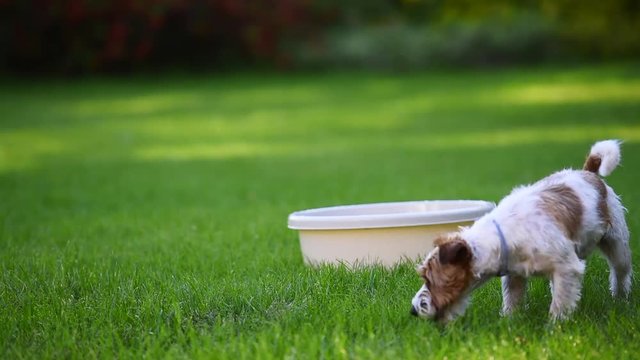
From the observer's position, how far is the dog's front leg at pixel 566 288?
515 cm

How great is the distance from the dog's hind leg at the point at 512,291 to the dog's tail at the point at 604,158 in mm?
979

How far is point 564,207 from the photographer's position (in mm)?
5344

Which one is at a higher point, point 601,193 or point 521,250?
point 601,193

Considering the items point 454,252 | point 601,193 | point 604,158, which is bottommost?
point 454,252

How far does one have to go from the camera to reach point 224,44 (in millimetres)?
33219

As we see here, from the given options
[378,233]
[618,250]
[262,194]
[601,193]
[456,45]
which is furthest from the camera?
[456,45]

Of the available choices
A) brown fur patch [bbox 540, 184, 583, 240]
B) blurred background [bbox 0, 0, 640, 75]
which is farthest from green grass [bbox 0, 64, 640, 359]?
blurred background [bbox 0, 0, 640, 75]

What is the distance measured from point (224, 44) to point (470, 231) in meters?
28.7

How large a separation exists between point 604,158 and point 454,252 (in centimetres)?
149

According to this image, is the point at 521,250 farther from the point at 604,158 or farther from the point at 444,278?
the point at 604,158

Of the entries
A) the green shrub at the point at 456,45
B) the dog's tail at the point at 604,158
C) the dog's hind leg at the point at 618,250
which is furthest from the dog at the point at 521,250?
the green shrub at the point at 456,45

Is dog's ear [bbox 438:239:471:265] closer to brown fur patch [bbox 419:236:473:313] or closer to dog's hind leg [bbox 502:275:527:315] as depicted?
brown fur patch [bbox 419:236:473:313]

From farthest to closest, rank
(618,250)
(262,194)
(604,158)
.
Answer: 1. (262,194)
2. (604,158)
3. (618,250)

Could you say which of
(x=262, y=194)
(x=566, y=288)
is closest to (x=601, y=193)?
(x=566, y=288)
